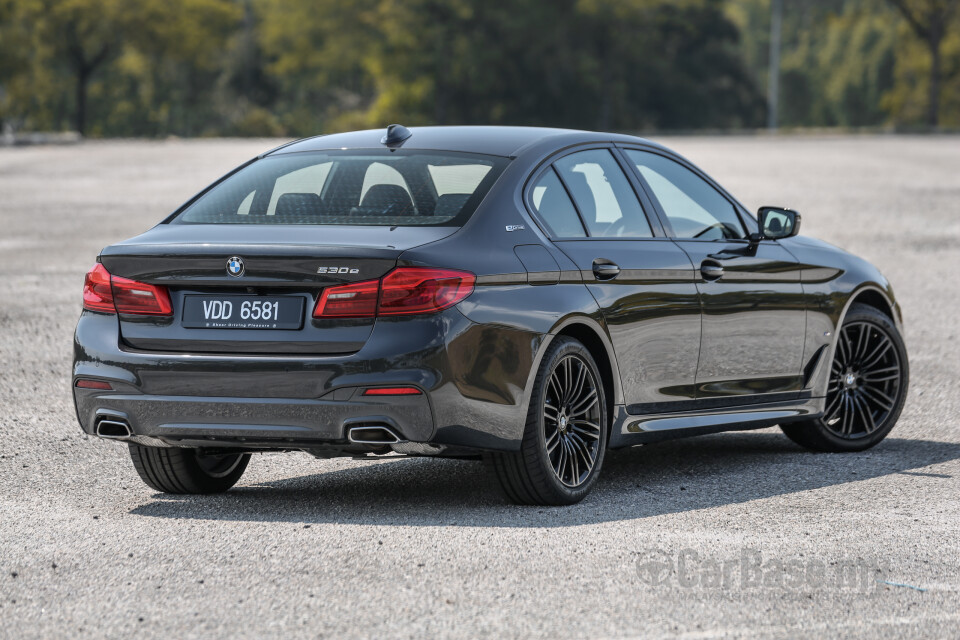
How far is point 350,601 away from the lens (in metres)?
4.89

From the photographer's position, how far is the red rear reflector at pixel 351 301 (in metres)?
5.86

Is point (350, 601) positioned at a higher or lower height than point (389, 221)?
lower

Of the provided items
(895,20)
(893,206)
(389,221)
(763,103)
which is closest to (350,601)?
(389,221)

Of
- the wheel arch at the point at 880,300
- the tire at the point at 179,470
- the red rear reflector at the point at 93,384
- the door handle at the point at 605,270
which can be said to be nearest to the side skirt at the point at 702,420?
the door handle at the point at 605,270

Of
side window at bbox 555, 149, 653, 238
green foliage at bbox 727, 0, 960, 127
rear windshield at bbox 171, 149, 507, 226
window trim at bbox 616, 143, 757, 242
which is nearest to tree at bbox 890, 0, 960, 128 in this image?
green foliage at bbox 727, 0, 960, 127

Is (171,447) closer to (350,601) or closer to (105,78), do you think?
(350,601)

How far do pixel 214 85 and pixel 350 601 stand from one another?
93913 mm

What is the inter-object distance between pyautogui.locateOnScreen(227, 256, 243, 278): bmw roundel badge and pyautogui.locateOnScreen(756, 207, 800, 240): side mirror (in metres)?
2.92

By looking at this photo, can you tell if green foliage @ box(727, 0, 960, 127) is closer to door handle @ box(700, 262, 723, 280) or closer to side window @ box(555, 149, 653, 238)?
door handle @ box(700, 262, 723, 280)

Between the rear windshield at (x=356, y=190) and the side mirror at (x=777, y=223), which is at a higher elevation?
the rear windshield at (x=356, y=190)

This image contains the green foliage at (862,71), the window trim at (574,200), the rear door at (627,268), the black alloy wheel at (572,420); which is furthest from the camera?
the green foliage at (862,71)

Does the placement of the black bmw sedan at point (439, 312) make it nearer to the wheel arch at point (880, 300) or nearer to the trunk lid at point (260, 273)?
the trunk lid at point (260, 273)

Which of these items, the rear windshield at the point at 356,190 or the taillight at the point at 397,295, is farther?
the rear windshield at the point at 356,190

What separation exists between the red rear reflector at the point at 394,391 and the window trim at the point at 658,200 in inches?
75.5
